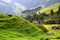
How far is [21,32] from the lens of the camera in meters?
75.3

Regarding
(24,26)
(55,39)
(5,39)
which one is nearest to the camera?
(5,39)

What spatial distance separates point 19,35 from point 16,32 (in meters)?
3.68

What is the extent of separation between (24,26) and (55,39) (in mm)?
15265

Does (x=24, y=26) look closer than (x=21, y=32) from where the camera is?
No

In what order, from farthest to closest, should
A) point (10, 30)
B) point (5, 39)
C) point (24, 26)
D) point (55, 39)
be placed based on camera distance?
point (24, 26), point (10, 30), point (55, 39), point (5, 39)

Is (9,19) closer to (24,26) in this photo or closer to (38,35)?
(24,26)

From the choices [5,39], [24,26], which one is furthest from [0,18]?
[5,39]

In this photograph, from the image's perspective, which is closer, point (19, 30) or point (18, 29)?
point (19, 30)

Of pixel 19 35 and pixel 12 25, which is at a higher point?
pixel 12 25

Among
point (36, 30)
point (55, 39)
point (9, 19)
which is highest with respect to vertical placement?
point (9, 19)

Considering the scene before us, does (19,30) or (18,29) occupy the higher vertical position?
(18,29)

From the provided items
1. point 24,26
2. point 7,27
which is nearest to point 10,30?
point 7,27

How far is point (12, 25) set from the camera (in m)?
78.8

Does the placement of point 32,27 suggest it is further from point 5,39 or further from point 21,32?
point 5,39
